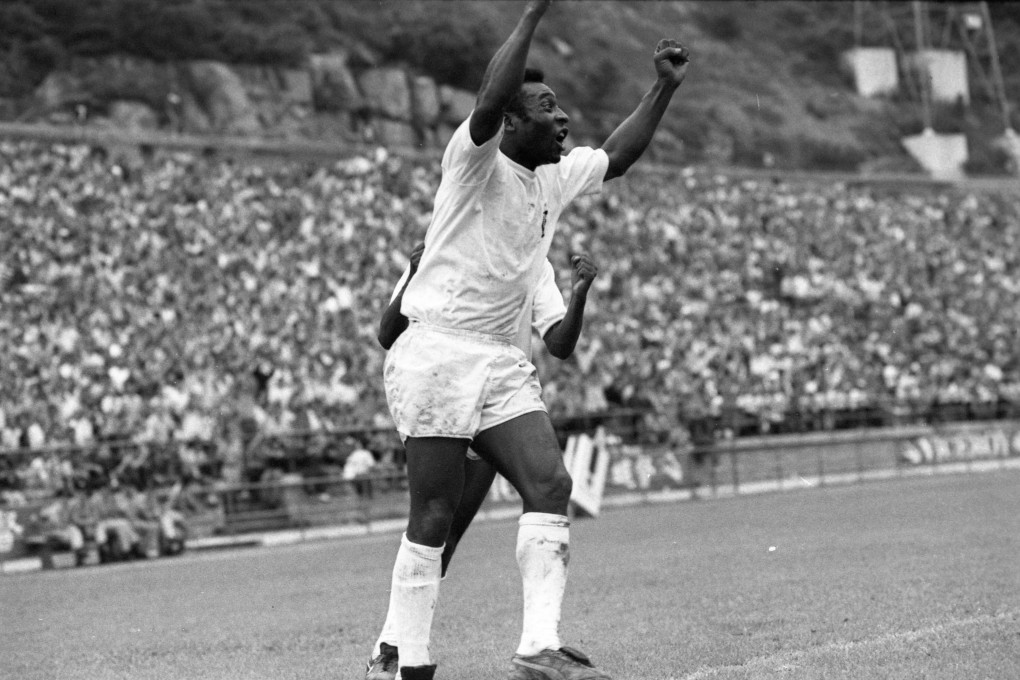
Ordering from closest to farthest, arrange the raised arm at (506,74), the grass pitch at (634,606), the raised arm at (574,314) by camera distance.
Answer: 1. the raised arm at (506,74)
2. the raised arm at (574,314)
3. the grass pitch at (634,606)

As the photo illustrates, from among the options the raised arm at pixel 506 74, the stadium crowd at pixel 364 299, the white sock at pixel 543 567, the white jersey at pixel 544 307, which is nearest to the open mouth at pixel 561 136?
the raised arm at pixel 506 74

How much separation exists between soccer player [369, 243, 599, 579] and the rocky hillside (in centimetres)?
2166

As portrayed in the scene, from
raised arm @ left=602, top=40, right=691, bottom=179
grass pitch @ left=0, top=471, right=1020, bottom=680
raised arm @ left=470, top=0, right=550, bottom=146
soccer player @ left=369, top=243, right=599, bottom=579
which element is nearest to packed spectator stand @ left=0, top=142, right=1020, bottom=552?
grass pitch @ left=0, top=471, right=1020, bottom=680

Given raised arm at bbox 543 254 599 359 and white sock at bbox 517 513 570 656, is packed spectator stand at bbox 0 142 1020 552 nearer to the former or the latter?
raised arm at bbox 543 254 599 359

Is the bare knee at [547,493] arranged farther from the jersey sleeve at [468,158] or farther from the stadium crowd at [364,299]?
the stadium crowd at [364,299]

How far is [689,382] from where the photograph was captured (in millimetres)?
25750

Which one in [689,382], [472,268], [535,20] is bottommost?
[689,382]

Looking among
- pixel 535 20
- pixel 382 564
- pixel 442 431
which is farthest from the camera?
pixel 382 564

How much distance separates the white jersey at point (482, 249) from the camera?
5516 millimetres

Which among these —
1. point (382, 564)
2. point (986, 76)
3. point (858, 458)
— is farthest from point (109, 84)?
point (986, 76)

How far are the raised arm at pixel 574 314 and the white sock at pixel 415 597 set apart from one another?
0.93 m

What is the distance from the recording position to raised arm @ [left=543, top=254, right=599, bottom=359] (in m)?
5.87

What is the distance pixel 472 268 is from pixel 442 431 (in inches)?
24.2

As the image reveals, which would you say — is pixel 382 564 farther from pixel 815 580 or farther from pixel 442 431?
pixel 442 431
